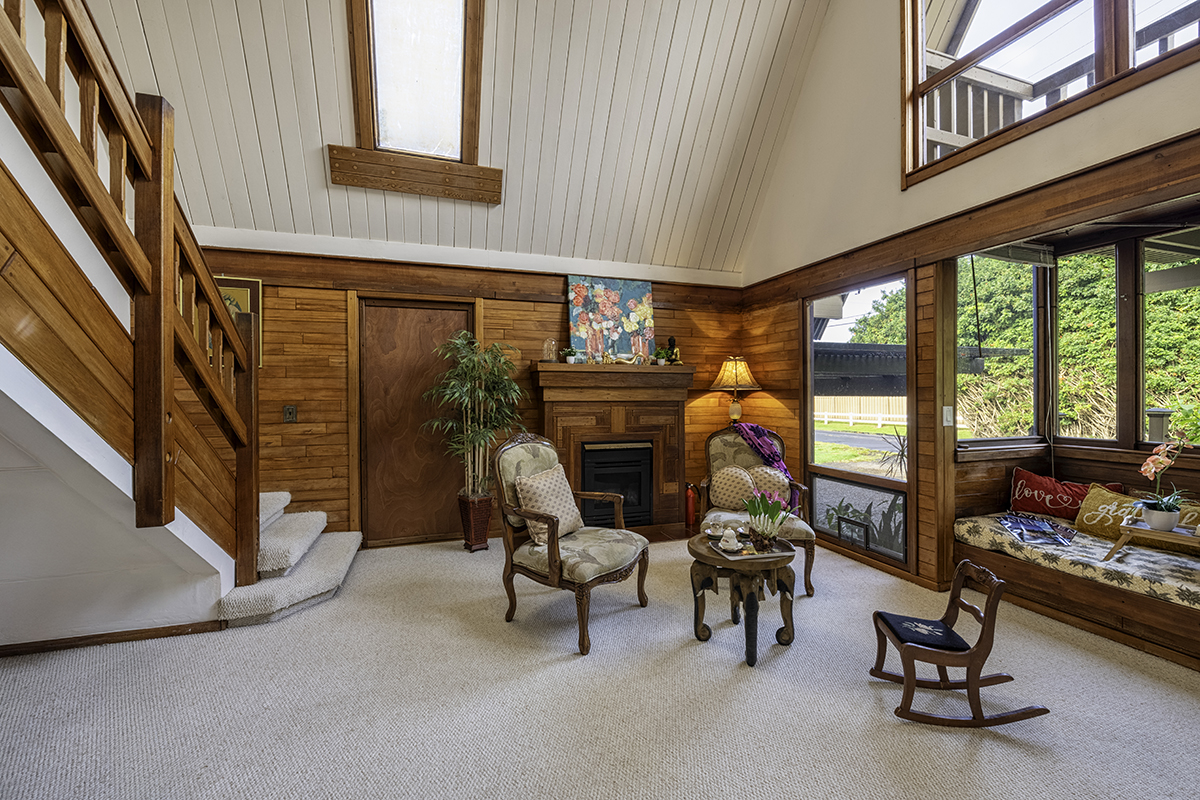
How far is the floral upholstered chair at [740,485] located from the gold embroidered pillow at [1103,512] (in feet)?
5.42

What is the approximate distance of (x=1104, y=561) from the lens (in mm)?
2795

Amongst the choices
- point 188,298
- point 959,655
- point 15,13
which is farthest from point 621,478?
point 15,13

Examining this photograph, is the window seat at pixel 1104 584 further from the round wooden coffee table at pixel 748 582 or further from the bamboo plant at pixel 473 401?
the bamboo plant at pixel 473 401

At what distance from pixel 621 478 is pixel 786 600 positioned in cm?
238

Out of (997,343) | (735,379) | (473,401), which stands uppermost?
(997,343)

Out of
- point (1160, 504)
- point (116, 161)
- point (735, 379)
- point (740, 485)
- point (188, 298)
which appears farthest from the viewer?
point (735, 379)

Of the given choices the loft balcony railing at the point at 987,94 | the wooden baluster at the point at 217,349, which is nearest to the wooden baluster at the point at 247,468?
the wooden baluster at the point at 217,349

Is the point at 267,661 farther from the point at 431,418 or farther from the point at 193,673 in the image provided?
the point at 431,418

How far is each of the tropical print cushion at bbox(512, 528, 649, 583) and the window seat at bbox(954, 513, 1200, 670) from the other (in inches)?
87.3

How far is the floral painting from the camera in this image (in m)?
4.87

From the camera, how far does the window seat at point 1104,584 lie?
8.07 feet

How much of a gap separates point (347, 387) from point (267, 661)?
7.55 feet

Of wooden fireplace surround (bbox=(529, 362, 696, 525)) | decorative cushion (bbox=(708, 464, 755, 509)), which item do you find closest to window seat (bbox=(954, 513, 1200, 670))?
decorative cushion (bbox=(708, 464, 755, 509))

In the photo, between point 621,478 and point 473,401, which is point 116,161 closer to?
point 473,401
